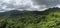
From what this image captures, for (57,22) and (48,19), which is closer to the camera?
(57,22)

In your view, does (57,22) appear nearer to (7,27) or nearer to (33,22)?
(33,22)

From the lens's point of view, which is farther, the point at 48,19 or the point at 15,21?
the point at 15,21

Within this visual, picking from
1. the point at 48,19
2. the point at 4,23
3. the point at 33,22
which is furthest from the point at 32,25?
the point at 4,23

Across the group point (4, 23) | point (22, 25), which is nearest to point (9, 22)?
point (4, 23)

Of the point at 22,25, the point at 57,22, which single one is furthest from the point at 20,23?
the point at 57,22

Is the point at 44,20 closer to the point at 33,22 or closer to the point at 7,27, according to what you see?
the point at 33,22

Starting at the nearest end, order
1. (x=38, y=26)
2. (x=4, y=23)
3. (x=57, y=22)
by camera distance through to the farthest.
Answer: (x=57, y=22)
(x=38, y=26)
(x=4, y=23)

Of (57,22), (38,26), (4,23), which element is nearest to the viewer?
(57,22)

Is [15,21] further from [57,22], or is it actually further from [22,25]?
[57,22]
